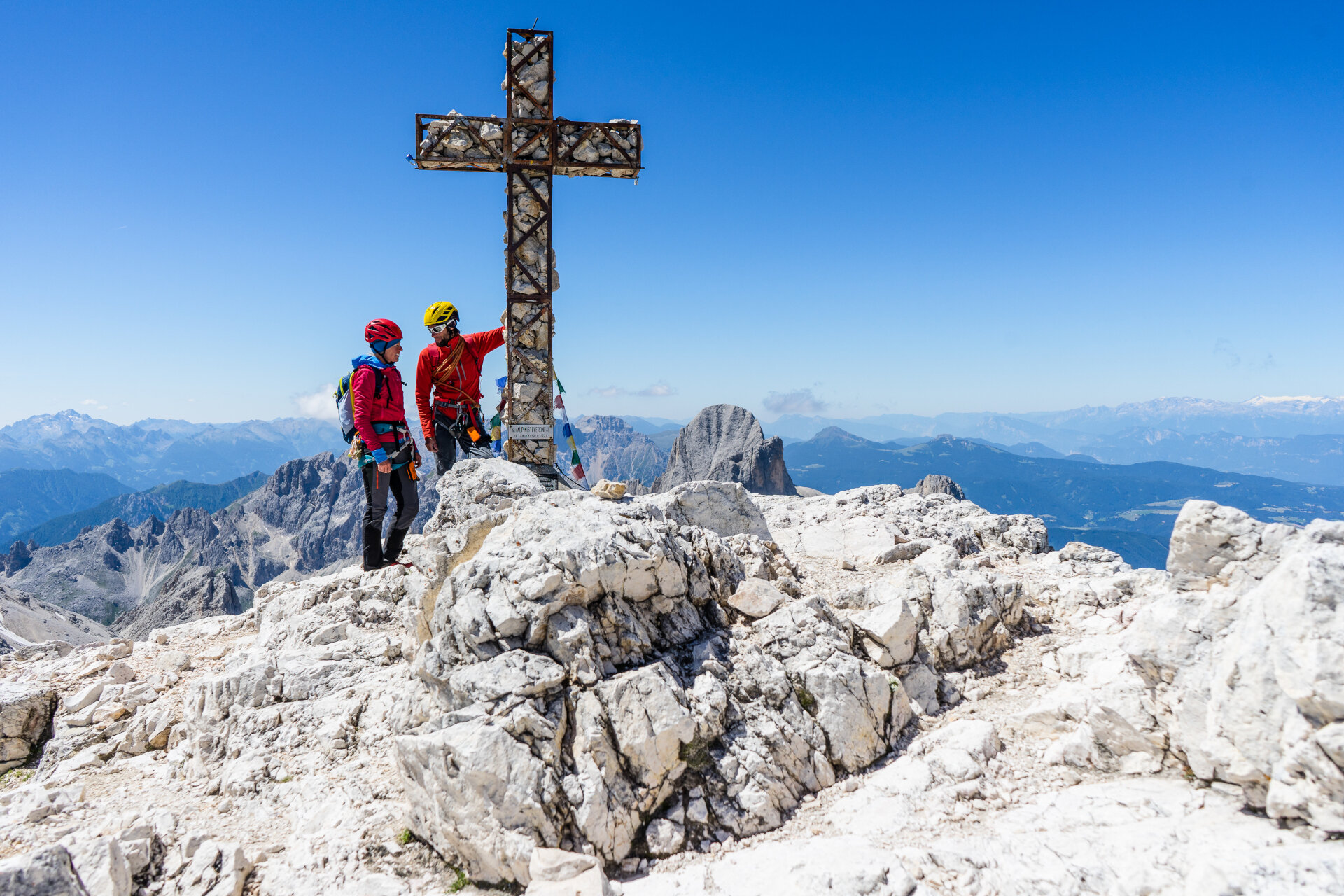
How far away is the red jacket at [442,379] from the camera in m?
9.78

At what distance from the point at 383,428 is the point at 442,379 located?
5.83ft

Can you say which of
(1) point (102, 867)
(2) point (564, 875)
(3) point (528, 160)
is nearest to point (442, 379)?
(3) point (528, 160)

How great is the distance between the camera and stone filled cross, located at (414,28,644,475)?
11.7 meters

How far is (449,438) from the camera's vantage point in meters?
10.1

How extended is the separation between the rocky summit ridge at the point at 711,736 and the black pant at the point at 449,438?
2671mm

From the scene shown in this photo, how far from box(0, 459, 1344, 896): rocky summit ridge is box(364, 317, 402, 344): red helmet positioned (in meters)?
2.93

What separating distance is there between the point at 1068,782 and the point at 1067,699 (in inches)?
38.9

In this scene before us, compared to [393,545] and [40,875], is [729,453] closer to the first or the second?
[393,545]

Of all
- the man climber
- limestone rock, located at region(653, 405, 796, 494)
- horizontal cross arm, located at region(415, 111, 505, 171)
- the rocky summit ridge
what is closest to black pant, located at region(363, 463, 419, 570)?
the man climber

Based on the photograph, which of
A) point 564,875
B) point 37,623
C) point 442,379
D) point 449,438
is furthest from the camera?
point 37,623

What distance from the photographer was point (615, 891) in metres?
4.17

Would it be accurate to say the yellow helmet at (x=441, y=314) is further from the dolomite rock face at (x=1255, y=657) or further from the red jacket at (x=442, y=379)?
the dolomite rock face at (x=1255, y=657)

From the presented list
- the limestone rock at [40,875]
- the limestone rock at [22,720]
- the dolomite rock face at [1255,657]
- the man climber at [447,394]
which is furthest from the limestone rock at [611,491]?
the limestone rock at [22,720]

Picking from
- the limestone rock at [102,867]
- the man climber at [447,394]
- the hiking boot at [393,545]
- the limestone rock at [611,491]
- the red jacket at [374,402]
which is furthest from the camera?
the man climber at [447,394]
